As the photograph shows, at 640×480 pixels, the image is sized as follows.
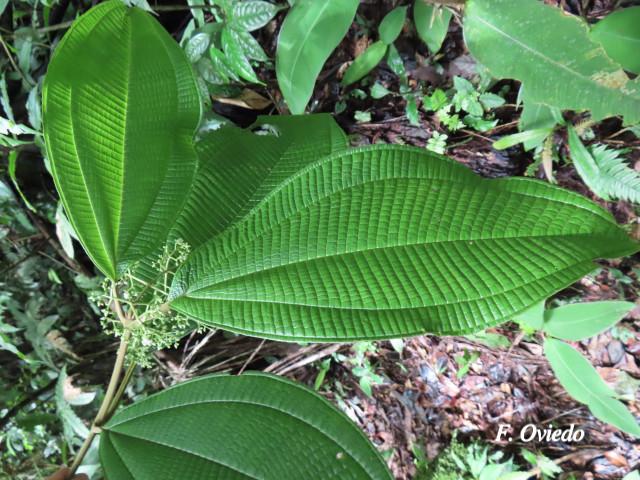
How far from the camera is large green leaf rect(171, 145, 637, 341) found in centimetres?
50

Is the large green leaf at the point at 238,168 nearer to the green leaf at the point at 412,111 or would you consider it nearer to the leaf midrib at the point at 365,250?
the leaf midrib at the point at 365,250

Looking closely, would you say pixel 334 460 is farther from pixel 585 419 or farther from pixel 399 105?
pixel 585 419

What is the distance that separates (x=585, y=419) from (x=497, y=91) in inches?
36.9

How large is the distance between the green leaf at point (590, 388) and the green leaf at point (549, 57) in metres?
0.59

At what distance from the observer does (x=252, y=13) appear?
1.02 metres

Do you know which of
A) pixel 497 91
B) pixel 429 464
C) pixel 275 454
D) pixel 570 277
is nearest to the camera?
pixel 570 277

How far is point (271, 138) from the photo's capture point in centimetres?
85

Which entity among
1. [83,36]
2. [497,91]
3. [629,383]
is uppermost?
[83,36]

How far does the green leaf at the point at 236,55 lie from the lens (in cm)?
103

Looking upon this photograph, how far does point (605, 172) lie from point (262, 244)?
33.1 inches

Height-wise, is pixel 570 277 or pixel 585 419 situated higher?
pixel 570 277

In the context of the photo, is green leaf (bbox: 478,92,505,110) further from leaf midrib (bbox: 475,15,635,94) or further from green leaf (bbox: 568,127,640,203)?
leaf midrib (bbox: 475,15,635,94)

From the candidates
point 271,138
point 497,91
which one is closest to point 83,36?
point 271,138

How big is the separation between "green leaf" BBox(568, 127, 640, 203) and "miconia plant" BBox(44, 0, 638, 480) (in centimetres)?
64
